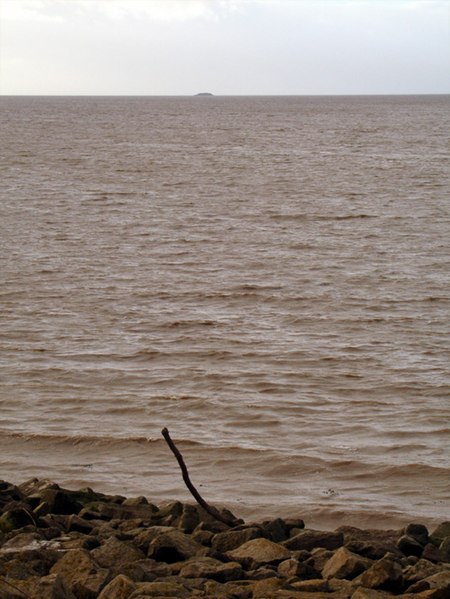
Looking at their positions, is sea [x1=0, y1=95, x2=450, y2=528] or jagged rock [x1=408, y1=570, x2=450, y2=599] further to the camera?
sea [x1=0, y1=95, x2=450, y2=528]

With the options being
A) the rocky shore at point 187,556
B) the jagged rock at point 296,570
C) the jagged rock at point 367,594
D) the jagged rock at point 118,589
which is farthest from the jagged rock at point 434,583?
the jagged rock at point 118,589

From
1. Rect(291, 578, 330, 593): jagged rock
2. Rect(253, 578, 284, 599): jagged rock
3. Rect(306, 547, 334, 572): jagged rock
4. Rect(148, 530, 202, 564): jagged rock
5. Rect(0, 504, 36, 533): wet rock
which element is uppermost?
Rect(253, 578, 284, 599): jagged rock

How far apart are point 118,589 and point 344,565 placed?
4.44 ft

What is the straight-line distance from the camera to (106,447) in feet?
33.6

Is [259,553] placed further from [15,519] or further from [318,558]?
[15,519]

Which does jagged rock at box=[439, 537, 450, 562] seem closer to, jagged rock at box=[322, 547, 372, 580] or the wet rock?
jagged rock at box=[322, 547, 372, 580]

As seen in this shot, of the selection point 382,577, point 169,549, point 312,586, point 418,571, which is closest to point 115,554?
point 169,549

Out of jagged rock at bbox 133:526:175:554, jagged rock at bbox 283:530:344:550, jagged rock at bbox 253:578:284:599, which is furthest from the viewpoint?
jagged rock at bbox 283:530:344:550

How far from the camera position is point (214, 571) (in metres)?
5.71

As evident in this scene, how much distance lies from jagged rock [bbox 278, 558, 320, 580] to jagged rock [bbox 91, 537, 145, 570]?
835mm

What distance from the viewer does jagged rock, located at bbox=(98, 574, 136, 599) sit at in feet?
16.7

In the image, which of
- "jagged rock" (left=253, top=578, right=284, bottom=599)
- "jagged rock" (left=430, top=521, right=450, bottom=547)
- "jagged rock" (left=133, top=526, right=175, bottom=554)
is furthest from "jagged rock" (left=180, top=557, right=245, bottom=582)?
"jagged rock" (left=430, top=521, right=450, bottom=547)

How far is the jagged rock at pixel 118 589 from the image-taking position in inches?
201

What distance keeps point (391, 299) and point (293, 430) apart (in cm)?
669
